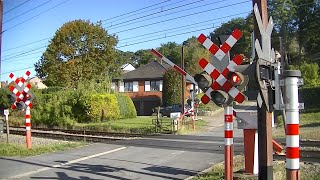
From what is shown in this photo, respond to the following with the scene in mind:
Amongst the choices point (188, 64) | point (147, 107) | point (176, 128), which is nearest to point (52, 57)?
point (147, 107)

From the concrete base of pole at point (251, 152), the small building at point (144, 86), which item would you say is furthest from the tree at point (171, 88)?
the concrete base of pole at point (251, 152)

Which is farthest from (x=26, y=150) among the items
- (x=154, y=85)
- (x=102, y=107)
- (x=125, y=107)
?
(x=154, y=85)

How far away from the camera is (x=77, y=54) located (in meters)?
47.6

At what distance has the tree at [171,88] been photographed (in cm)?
4438

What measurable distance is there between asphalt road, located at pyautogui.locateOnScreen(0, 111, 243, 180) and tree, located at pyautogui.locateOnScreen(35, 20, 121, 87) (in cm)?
3346

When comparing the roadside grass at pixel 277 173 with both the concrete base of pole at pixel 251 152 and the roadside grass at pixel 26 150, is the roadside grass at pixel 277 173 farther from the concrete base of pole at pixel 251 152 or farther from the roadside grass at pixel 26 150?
the roadside grass at pixel 26 150

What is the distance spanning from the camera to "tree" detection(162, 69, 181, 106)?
4438 centimetres

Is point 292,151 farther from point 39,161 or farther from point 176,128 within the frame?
point 176,128

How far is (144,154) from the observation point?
475 inches

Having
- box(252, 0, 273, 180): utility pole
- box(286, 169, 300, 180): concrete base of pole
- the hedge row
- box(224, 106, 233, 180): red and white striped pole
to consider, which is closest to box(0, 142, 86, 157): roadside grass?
box(224, 106, 233, 180): red and white striped pole

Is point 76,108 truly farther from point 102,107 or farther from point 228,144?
point 228,144

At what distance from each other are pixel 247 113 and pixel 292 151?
303cm

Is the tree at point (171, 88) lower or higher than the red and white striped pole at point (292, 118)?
higher

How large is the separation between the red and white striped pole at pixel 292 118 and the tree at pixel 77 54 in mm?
42369
